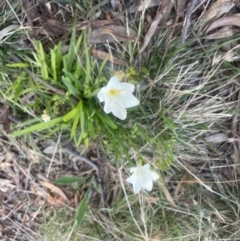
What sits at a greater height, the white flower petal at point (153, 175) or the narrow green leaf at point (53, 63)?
the narrow green leaf at point (53, 63)

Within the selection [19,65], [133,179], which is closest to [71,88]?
[19,65]

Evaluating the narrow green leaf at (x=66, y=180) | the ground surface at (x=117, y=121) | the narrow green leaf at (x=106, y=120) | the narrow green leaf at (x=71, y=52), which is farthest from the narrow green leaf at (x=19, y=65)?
the narrow green leaf at (x=66, y=180)

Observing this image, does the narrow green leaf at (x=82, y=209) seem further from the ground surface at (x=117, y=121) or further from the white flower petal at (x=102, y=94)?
the white flower petal at (x=102, y=94)

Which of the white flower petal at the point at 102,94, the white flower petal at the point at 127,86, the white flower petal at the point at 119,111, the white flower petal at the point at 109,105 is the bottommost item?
the white flower petal at the point at 119,111

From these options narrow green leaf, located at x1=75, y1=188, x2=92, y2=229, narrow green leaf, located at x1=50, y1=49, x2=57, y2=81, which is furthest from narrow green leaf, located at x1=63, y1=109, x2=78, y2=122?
narrow green leaf, located at x1=75, y1=188, x2=92, y2=229

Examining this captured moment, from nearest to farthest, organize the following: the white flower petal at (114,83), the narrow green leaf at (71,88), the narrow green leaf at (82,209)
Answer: the white flower petal at (114,83)
the narrow green leaf at (71,88)
the narrow green leaf at (82,209)

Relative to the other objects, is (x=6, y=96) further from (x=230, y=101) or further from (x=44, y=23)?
(x=230, y=101)

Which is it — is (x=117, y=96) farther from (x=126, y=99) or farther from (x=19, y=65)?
(x=19, y=65)
